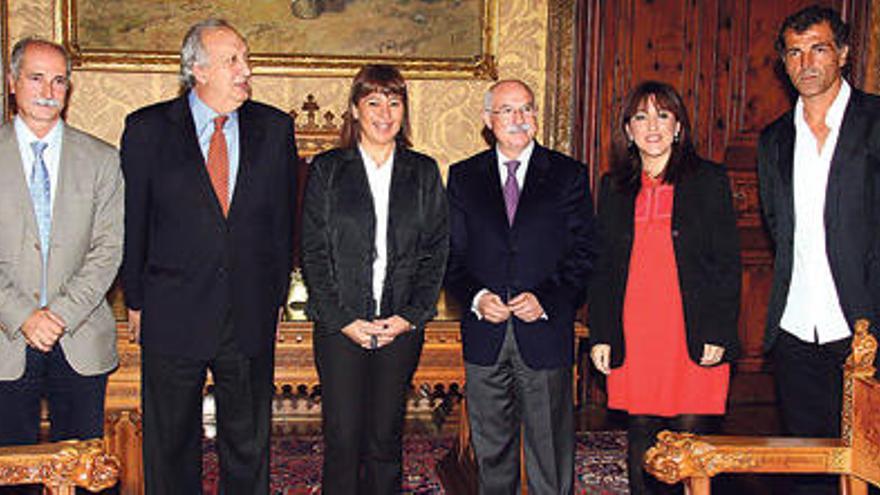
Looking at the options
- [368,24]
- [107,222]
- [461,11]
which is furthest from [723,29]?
[107,222]

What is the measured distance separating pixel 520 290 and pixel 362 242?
525mm

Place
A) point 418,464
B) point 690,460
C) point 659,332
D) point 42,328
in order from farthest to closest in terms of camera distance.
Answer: point 418,464 < point 659,332 < point 42,328 < point 690,460

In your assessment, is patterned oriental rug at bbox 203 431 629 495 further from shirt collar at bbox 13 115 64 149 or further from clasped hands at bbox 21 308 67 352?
shirt collar at bbox 13 115 64 149

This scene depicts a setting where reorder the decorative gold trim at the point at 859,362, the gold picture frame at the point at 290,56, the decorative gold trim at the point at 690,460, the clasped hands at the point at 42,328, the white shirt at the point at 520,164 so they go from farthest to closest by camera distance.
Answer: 1. the gold picture frame at the point at 290,56
2. the white shirt at the point at 520,164
3. the clasped hands at the point at 42,328
4. the decorative gold trim at the point at 859,362
5. the decorative gold trim at the point at 690,460

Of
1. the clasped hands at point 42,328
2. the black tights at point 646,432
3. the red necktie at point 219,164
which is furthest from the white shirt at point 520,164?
the clasped hands at point 42,328

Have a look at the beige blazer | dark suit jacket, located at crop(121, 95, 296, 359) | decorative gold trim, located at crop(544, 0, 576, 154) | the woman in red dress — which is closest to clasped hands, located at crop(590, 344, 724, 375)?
the woman in red dress

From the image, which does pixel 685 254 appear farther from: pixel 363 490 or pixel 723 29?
pixel 723 29

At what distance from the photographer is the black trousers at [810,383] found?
3031mm

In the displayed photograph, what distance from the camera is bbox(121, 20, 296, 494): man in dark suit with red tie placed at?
300 cm

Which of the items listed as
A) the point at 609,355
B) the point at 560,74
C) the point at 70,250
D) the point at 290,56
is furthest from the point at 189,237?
the point at 560,74

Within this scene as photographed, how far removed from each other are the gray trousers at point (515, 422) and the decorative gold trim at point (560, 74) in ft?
7.72

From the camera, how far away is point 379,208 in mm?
3152

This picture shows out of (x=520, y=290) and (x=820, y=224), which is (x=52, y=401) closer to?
(x=520, y=290)

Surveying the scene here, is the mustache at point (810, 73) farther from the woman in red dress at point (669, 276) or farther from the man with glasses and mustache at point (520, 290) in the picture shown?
the man with glasses and mustache at point (520, 290)
